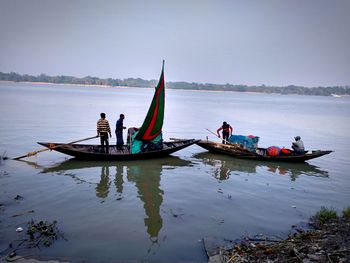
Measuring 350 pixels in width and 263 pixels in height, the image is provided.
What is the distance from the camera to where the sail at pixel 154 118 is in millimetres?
15938

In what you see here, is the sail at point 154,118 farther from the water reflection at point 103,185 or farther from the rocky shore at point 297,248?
the rocky shore at point 297,248

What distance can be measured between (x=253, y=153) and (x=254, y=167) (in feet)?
3.84

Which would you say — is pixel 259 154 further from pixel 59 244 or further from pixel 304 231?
pixel 59 244

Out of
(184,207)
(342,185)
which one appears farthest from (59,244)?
(342,185)

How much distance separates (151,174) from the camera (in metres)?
14.1

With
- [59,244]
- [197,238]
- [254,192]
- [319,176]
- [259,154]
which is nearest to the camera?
[59,244]

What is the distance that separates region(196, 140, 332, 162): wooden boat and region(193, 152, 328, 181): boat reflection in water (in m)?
0.23

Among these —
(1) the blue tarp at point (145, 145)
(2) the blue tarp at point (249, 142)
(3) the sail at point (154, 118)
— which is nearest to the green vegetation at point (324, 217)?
(2) the blue tarp at point (249, 142)

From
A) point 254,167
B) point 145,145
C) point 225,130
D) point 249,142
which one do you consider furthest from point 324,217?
point 225,130

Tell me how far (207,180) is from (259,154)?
4795mm

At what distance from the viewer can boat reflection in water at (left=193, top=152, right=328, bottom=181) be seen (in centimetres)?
1526

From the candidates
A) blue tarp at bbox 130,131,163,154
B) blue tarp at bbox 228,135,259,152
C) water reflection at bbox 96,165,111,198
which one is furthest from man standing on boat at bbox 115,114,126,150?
blue tarp at bbox 228,135,259,152

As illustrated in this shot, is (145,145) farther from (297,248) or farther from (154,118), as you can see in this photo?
(297,248)

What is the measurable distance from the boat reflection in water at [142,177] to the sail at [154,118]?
1.30 meters
